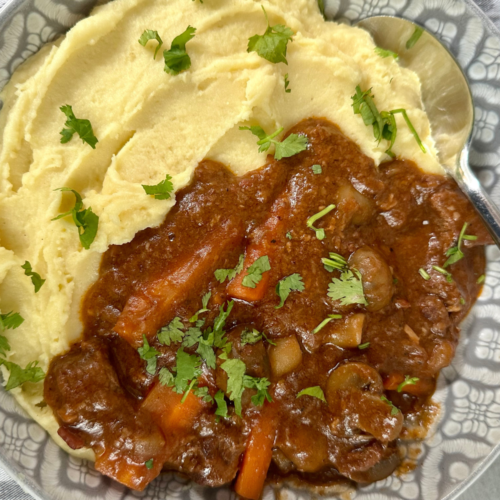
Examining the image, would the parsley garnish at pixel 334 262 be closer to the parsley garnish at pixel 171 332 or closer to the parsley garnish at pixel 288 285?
the parsley garnish at pixel 288 285

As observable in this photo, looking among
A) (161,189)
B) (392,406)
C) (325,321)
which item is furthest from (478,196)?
(161,189)

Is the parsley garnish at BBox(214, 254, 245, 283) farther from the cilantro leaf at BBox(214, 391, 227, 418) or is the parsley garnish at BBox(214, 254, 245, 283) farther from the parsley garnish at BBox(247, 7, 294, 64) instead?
the parsley garnish at BBox(247, 7, 294, 64)

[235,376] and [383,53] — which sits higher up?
[383,53]

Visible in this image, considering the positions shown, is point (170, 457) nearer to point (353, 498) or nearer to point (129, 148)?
point (353, 498)

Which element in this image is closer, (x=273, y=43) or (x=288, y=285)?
(x=273, y=43)

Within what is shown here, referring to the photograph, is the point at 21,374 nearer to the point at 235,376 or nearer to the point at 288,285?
the point at 235,376

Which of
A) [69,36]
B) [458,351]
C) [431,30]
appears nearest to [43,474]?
[69,36]
